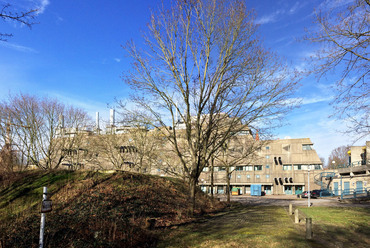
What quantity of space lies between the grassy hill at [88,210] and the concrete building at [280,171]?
3537 centimetres

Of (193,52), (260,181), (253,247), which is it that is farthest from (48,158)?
(260,181)

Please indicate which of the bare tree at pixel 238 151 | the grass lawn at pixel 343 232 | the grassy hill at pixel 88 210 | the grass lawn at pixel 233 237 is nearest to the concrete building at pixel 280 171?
the bare tree at pixel 238 151

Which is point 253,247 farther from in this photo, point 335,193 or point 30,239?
point 335,193

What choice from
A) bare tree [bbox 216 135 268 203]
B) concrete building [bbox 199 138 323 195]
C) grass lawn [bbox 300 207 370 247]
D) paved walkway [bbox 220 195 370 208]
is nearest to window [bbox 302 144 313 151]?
concrete building [bbox 199 138 323 195]

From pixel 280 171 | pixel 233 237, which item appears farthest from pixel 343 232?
pixel 280 171

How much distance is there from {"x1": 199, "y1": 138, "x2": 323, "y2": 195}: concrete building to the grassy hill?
1392 inches

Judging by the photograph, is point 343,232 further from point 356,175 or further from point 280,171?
point 280,171

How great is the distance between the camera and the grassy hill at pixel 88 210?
26.1 feet

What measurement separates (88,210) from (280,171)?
159 feet

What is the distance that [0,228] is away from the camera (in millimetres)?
7828

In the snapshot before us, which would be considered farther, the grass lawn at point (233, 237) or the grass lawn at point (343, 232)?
the grass lawn at point (343, 232)

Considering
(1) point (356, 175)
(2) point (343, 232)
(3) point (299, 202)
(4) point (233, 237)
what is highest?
(1) point (356, 175)

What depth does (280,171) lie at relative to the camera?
174 ft

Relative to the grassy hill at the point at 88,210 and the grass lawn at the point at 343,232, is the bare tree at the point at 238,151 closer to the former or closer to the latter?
the grassy hill at the point at 88,210
